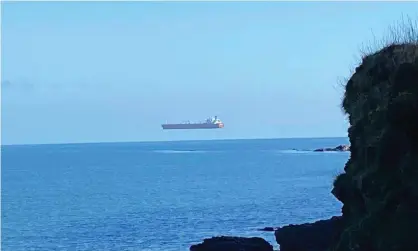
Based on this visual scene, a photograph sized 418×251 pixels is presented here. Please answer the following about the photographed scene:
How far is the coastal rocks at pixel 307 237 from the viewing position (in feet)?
136

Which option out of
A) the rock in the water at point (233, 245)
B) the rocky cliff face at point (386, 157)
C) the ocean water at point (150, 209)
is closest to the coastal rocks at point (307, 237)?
the rock in the water at point (233, 245)

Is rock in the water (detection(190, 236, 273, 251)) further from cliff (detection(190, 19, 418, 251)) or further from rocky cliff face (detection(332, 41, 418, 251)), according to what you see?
rocky cliff face (detection(332, 41, 418, 251))

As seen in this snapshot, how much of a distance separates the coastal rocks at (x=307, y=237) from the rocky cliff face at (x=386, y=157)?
12.4 metres

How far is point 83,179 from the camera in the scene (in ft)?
417

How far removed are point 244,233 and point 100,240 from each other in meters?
10.9

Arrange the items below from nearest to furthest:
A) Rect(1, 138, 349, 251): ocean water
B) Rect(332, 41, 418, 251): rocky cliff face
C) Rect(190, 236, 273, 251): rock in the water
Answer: Rect(332, 41, 418, 251): rocky cliff face → Rect(190, 236, 273, 251): rock in the water → Rect(1, 138, 349, 251): ocean water

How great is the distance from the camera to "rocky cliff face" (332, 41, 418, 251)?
24.2 m

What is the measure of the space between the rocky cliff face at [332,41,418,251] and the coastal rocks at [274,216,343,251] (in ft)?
40.6

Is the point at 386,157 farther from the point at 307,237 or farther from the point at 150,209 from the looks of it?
the point at 150,209

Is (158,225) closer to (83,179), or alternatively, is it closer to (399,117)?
(399,117)

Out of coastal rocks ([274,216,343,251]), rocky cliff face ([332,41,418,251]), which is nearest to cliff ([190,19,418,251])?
rocky cliff face ([332,41,418,251])

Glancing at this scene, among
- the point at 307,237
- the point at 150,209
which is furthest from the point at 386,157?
the point at 150,209

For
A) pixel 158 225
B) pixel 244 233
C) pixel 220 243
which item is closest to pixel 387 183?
pixel 220 243

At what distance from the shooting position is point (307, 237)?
41.9 m
